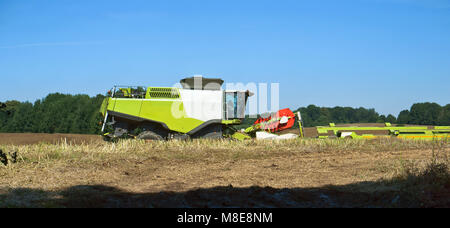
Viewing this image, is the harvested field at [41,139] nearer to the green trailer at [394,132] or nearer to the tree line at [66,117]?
the tree line at [66,117]

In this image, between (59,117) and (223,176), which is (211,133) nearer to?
(223,176)

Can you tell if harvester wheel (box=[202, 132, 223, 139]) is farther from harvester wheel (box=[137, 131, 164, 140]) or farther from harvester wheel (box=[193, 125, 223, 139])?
harvester wheel (box=[137, 131, 164, 140])

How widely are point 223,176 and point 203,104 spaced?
809 centimetres

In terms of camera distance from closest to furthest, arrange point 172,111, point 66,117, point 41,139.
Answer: point 172,111 < point 41,139 < point 66,117

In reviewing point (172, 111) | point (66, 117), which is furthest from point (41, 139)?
point (66, 117)

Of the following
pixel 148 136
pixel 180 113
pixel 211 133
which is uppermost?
pixel 180 113

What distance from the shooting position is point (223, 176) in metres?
9.48

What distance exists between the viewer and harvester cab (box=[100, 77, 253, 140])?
16.5m

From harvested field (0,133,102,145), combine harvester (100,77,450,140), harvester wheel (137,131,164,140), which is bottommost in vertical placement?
harvested field (0,133,102,145)

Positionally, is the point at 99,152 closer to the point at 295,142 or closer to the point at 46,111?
the point at 295,142

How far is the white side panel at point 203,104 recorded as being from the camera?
672 inches

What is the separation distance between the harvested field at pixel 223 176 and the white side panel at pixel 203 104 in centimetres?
163

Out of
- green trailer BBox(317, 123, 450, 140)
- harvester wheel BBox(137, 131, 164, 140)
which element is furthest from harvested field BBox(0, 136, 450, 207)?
Answer: green trailer BBox(317, 123, 450, 140)
